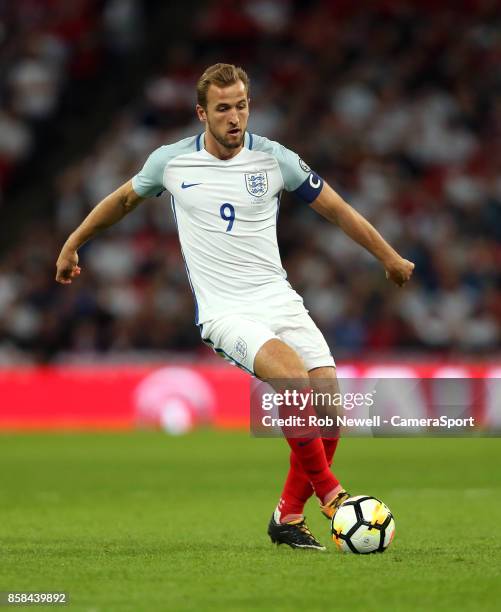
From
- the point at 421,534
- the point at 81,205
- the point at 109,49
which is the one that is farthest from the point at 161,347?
the point at 421,534

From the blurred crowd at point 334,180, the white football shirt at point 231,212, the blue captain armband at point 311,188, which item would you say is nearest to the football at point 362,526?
the white football shirt at point 231,212

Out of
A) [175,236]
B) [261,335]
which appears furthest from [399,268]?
[175,236]

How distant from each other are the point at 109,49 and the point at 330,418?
1582 cm

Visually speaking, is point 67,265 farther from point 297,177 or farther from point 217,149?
point 297,177

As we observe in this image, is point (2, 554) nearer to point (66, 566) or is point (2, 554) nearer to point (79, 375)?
point (66, 566)

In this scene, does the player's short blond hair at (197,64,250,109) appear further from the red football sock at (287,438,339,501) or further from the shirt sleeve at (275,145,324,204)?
the red football sock at (287,438,339,501)

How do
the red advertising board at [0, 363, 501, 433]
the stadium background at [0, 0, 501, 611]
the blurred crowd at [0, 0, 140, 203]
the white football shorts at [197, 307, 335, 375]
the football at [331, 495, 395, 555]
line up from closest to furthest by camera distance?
1. the football at [331, 495, 395, 555]
2. the white football shorts at [197, 307, 335, 375]
3. the stadium background at [0, 0, 501, 611]
4. the red advertising board at [0, 363, 501, 433]
5. the blurred crowd at [0, 0, 140, 203]

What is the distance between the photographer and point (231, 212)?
670cm

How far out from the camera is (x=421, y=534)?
7457 mm

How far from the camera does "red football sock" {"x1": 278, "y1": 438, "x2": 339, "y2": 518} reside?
6.84 meters

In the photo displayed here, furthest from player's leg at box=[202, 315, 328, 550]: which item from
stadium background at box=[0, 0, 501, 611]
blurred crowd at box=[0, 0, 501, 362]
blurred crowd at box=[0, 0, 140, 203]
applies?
blurred crowd at box=[0, 0, 140, 203]

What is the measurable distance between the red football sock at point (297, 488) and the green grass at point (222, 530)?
221 millimetres

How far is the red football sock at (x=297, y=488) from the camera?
6840 millimetres

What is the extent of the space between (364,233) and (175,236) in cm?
1268
